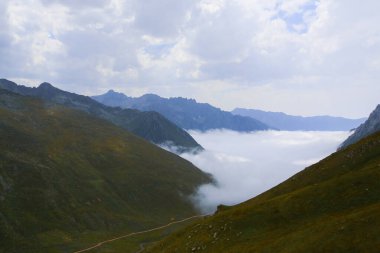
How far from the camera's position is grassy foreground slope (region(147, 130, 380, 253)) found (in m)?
50.6

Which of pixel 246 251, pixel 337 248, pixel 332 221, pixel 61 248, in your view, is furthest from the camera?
pixel 61 248

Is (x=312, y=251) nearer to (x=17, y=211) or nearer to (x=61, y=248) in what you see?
(x=61, y=248)

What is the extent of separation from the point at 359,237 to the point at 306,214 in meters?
16.1

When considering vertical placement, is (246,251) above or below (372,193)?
below

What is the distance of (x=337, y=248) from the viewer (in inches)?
1912

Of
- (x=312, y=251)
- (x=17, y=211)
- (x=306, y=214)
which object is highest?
(x=17, y=211)

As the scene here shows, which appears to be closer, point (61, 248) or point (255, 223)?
point (255, 223)

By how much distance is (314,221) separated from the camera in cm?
6012

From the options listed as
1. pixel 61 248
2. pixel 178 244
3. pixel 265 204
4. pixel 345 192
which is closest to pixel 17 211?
pixel 61 248

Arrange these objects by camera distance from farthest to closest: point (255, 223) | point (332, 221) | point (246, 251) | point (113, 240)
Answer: point (113, 240) → point (255, 223) → point (246, 251) → point (332, 221)

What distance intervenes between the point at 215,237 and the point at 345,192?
2122cm

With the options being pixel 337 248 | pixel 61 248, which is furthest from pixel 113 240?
pixel 337 248

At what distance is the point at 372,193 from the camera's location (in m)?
61.7

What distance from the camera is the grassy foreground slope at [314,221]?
50562mm
